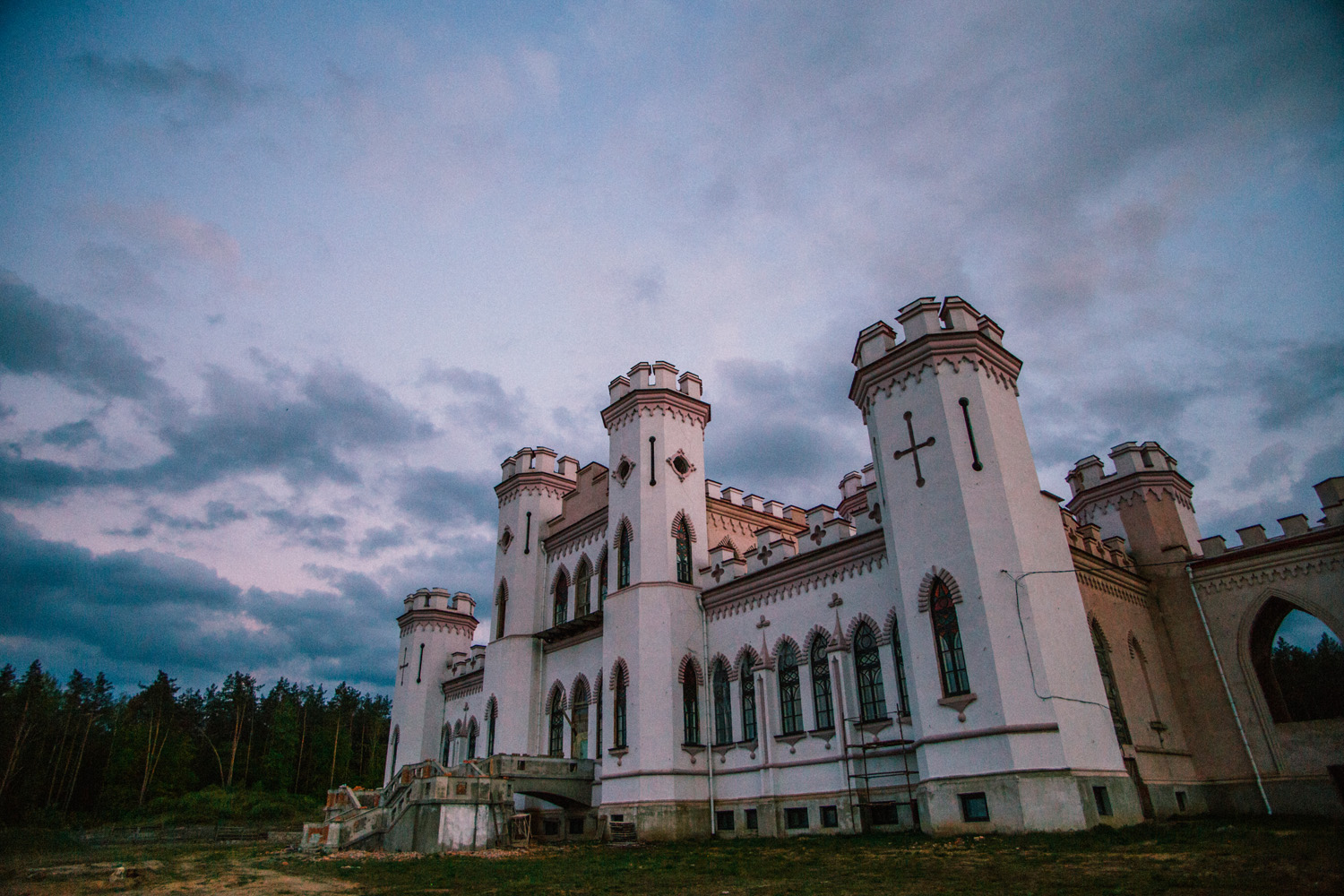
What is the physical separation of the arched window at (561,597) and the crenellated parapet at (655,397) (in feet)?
23.9

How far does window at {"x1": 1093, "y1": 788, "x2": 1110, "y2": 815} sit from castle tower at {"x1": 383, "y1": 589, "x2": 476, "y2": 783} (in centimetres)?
3243

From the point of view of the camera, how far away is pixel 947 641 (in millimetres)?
17578

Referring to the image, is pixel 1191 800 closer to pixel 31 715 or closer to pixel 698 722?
pixel 698 722

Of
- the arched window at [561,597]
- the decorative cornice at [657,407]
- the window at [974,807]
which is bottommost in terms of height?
the window at [974,807]

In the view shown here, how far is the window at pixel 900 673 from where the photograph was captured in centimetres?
1895

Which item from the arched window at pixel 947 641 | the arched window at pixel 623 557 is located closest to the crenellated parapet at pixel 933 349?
the arched window at pixel 947 641

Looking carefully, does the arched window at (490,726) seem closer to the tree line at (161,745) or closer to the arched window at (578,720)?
the arched window at (578,720)

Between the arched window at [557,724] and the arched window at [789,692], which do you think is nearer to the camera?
the arched window at [789,692]

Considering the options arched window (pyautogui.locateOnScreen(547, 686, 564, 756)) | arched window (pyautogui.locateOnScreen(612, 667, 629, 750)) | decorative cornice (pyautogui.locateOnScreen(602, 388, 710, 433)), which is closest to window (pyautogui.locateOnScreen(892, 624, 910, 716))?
arched window (pyautogui.locateOnScreen(612, 667, 629, 750))

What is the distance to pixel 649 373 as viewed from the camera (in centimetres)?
2866

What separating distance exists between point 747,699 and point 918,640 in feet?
24.6

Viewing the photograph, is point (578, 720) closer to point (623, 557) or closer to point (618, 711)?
point (618, 711)

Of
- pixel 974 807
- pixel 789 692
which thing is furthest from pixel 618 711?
pixel 974 807

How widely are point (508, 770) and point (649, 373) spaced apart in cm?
1502
